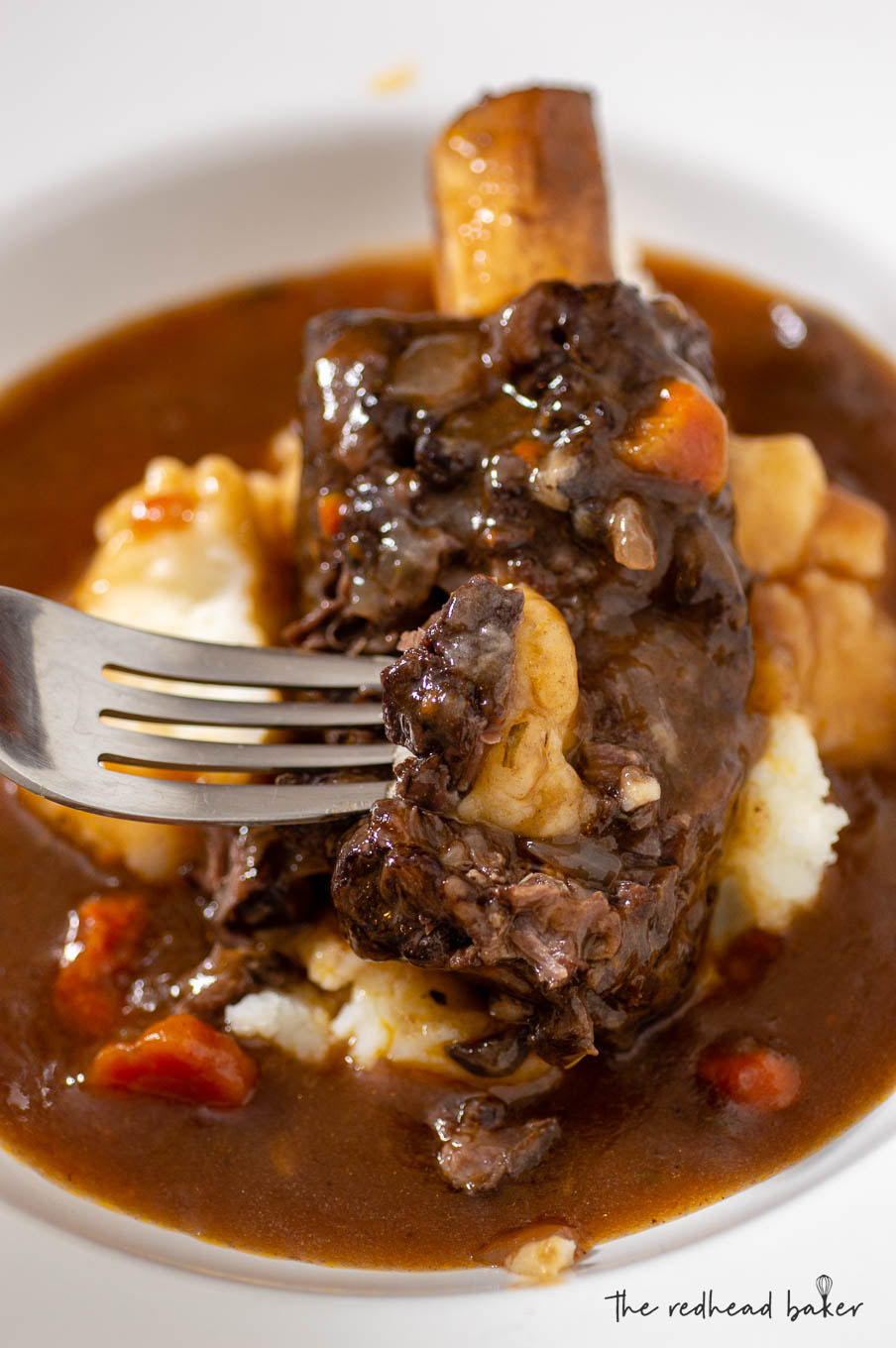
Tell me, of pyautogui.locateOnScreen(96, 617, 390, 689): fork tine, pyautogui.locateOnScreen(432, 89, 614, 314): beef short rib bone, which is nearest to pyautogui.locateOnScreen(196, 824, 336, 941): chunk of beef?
pyautogui.locateOnScreen(96, 617, 390, 689): fork tine

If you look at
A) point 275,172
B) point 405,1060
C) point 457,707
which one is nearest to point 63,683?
point 457,707

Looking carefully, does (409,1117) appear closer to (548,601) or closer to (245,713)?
(245,713)

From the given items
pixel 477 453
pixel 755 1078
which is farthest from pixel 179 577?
pixel 755 1078

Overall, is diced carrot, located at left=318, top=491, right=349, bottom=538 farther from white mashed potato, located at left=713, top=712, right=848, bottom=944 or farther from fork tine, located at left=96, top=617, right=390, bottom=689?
white mashed potato, located at left=713, top=712, right=848, bottom=944

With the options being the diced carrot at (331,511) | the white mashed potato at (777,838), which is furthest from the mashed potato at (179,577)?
the white mashed potato at (777,838)

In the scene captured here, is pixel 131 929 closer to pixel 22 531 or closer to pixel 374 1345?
pixel 374 1345

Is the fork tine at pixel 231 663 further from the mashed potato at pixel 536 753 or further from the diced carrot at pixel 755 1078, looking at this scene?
the diced carrot at pixel 755 1078
